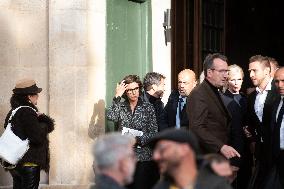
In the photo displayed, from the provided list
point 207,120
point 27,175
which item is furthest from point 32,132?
point 207,120

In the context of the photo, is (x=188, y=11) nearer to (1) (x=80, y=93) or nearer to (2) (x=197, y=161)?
(1) (x=80, y=93)

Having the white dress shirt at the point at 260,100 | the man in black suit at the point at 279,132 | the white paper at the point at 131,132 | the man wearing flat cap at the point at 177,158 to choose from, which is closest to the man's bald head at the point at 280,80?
the man in black suit at the point at 279,132

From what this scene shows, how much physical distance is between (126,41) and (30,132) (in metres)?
3.64

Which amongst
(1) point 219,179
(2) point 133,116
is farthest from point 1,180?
(1) point 219,179

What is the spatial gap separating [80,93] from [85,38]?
791 millimetres

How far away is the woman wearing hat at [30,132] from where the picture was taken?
1300cm

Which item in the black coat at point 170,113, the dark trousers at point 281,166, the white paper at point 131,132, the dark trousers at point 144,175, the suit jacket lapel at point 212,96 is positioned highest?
the suit jacket lapel at point 212,96

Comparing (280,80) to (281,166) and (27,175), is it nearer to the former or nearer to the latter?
(281,166)

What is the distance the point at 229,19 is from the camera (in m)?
22.1

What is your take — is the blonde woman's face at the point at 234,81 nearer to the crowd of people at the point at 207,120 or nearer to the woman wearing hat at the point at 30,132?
the crowd of people at the point at 207,120

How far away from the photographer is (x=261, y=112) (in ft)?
43.0

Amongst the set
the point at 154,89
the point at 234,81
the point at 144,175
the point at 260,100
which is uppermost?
the point at 234,81

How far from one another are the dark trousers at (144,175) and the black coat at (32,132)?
1.18 m

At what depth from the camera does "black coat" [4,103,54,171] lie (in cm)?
1298
